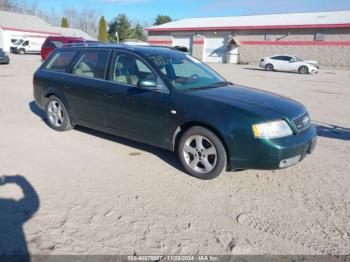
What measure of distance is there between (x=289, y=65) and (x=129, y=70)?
24105mm

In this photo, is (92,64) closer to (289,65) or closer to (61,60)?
(61,60)

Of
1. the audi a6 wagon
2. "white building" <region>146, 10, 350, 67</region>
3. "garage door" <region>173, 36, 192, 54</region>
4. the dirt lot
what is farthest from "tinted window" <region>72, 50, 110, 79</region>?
"garage door" <region>173, 36, 192, 54</region>

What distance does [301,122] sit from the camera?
420 centimetres

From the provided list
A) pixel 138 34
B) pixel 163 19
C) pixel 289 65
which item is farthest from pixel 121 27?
pixel 289 65

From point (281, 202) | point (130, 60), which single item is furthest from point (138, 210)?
point (130, 60)

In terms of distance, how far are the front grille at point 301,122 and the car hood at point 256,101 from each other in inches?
2.2

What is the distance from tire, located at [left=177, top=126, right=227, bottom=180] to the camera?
409 cm

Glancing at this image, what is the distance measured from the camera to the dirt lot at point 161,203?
9.78 ft

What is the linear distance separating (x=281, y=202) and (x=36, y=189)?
9.63 feet

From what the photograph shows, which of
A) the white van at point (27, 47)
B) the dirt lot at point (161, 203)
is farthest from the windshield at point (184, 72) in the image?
the white van at point (27, 47)

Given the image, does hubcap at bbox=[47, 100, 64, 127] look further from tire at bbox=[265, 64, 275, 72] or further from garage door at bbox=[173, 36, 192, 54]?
garage door at bbox=[173, 36, 192, 54]

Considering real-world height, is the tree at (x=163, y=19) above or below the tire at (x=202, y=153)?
above

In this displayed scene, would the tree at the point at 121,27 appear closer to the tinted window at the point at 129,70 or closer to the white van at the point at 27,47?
the white van at the point at 27,47

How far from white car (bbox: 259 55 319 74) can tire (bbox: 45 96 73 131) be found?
23.4m
